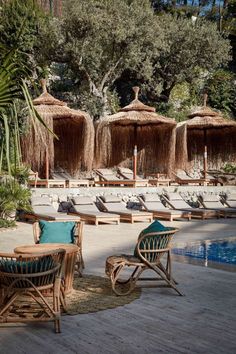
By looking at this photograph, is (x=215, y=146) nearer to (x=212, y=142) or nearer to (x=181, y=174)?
(x=212, y=142)

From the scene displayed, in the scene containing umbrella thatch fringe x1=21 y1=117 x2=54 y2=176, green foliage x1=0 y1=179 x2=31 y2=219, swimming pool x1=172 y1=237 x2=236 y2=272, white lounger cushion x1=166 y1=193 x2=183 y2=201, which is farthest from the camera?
white lounger cushion x1=166 y1=193 x2=183 y2=201

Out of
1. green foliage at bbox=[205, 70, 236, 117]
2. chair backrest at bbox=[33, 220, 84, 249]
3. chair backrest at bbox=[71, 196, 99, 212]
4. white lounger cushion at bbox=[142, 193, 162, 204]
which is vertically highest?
green foliage at bbox=[205, 70, 236, 117]

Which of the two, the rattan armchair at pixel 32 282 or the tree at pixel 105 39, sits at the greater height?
the tree at pixel 105 39

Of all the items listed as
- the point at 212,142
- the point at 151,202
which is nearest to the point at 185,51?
the point at 212,142

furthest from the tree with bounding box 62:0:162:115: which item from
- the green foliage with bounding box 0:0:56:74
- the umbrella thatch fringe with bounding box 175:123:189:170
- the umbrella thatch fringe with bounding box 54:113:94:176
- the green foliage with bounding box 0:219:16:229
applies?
the green foliage with bounding box 0:219:16:229

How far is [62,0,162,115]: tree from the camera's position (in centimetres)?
2094

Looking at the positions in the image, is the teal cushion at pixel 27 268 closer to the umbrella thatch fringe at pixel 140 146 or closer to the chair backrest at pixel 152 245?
the chair backrest at pixel 152 245

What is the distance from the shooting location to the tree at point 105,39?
20.9m

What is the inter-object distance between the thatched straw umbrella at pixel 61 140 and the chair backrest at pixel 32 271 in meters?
9.40

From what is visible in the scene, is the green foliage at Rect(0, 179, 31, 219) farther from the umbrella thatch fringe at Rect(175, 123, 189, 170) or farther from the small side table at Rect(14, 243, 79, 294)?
the umbrella thatch fringe at Rect(175, 123, 189, 170)

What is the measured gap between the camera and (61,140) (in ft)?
55.8

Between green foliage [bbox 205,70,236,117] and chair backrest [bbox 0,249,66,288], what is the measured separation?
23840 millimetres

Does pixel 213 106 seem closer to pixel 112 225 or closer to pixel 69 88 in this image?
pixel 69 88

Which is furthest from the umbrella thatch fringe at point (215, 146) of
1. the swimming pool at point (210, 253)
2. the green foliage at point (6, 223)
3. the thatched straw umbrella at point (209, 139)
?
the green foliage at point (6, 223)
